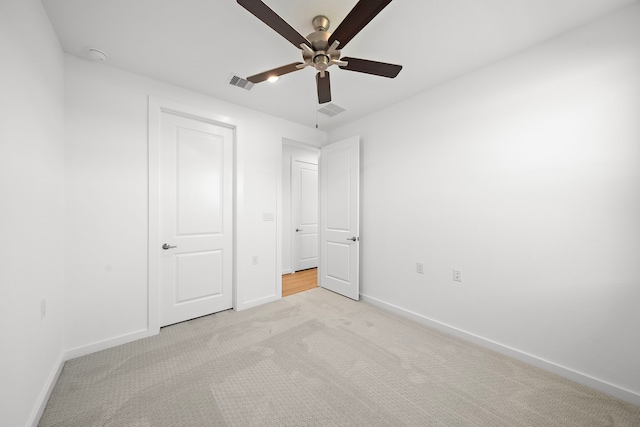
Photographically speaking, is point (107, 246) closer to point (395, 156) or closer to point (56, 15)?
point (56, 15)

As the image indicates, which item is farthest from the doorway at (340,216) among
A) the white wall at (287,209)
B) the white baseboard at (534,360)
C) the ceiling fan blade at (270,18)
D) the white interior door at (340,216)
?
the ceiling fan blade at (270,18)

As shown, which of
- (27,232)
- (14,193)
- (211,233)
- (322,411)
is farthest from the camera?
(211,233)

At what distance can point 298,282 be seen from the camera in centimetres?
426

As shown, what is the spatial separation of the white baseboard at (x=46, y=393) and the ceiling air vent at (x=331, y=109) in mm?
3455

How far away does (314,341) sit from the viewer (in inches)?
91.0

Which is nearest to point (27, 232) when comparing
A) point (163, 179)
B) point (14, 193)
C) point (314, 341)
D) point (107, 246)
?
point (14, 193)

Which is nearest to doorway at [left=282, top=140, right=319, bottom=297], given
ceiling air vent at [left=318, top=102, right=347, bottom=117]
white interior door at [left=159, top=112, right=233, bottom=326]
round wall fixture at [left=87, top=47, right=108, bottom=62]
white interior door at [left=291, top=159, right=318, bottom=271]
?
white interior door at [left=291, top=159, right=318, bottom=271]

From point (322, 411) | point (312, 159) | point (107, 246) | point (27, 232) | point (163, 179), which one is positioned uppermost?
point (312, 159)

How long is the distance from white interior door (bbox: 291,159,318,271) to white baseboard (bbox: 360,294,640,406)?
2.54m

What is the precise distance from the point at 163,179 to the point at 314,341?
229cm

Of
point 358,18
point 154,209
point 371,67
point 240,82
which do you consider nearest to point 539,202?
point 371,67

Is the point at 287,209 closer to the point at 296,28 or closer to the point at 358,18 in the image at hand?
the point at 296,28

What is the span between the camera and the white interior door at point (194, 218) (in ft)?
8.48

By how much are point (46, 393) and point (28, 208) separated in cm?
123
